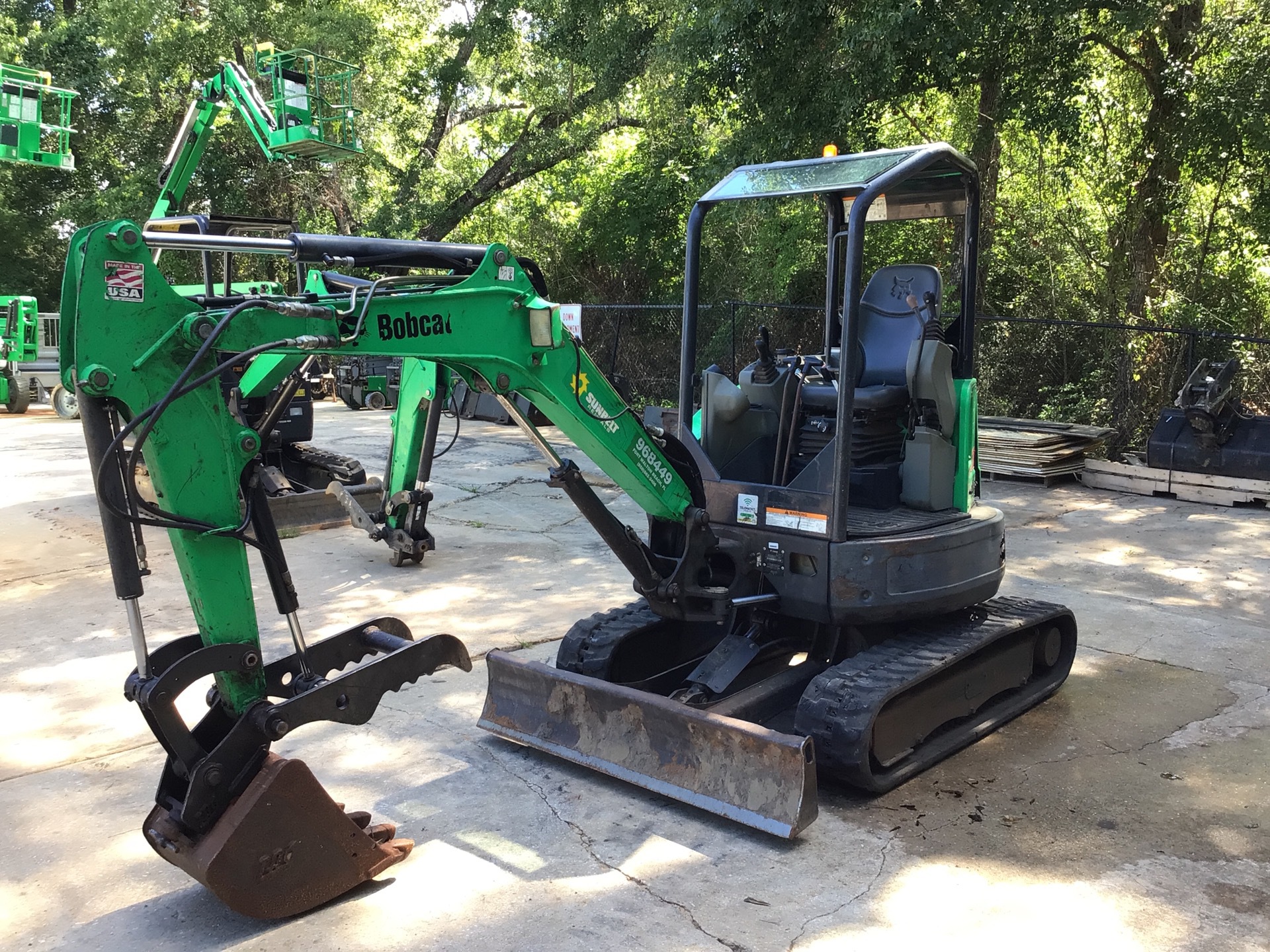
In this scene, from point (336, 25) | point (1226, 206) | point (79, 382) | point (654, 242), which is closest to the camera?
point (79, 382)

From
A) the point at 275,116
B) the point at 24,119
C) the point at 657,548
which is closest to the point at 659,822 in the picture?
the point at 657,548

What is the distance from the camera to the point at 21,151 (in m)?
15.7

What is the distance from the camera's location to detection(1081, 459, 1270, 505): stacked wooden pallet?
1065 centimetres

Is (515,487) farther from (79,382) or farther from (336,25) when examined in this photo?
(336,25)

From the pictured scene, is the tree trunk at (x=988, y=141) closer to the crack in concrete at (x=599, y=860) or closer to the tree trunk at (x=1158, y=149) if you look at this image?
the tree trunk at (x=1158, y=149)

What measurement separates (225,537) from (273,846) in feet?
3.30

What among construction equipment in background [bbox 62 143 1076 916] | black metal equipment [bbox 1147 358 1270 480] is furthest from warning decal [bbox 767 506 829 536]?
black metal equipment [bbox 1147 358 1270 480]

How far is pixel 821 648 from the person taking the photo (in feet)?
17.5

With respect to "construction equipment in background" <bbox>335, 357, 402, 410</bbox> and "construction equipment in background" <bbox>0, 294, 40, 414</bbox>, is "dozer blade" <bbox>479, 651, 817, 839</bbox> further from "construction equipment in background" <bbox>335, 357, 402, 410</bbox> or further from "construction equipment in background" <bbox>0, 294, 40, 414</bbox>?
"construction equipment in background" <bbox>0, 294, 40, 414</bbox>

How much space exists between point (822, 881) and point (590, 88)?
55.7 ft

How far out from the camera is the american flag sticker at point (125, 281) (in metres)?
3.25

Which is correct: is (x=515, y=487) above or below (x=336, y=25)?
below

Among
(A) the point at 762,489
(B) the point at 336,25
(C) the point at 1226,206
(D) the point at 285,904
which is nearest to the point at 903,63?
(C) the point at 1226,206

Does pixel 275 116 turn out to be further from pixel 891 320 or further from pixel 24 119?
pixel 891 320
